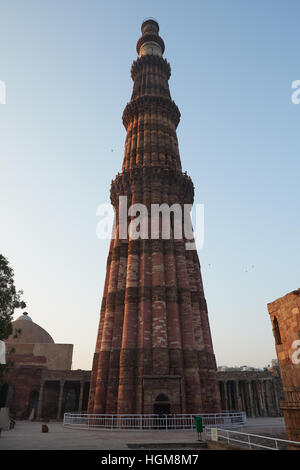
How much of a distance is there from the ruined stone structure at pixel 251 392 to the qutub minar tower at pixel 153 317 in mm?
13412

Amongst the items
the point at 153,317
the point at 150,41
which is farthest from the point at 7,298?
the point at 150,41

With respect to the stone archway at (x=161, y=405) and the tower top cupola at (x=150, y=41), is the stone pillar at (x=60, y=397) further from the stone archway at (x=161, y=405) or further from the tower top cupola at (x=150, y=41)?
the tower top cupola at (x=150, y=41)

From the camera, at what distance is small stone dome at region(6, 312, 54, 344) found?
42.1 m

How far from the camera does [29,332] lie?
141 feet

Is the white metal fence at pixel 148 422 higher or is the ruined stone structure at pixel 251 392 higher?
the ruined stone structure at pixel 251 392

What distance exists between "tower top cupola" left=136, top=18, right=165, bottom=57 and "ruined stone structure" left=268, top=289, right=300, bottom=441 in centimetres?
3884

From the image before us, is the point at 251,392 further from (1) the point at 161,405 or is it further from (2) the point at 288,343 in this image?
(2) the point at 288,343

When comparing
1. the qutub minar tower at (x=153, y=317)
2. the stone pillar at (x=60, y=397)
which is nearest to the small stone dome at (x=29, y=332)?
the stone pillar at (x=60, y=397)

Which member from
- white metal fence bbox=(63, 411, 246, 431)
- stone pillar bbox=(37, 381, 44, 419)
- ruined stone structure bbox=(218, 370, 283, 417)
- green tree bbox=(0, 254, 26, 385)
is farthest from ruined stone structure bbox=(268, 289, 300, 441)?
stone pillar bbox=(37, 381, 44, 419)

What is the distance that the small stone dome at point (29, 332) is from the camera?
42.1m

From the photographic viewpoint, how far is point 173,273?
2480 centimetres

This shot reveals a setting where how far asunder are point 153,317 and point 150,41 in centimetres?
3761

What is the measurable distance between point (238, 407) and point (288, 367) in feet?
80.9

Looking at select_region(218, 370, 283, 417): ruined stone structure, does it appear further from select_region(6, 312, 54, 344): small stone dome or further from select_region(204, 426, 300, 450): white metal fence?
select_region(6, 312, 54, 344): small stone dome
